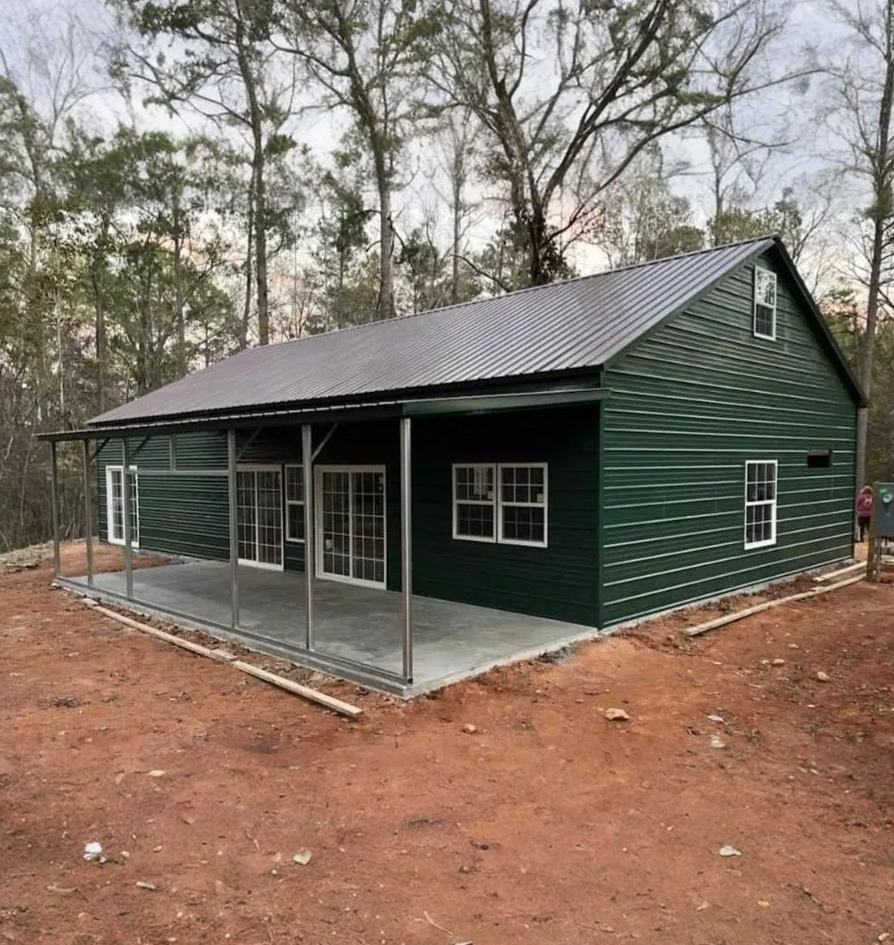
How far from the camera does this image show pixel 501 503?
27.6 ft

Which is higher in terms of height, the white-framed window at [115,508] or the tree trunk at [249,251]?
the tree trunk at [249,251]

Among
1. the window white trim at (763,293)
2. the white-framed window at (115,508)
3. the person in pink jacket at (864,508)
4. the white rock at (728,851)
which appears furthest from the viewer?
the white-framed window at (115,508)

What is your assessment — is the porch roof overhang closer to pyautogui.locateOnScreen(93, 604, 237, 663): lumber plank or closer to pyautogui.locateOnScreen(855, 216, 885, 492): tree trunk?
pyautogui.locateOnScreen(93, 604, 237, 663): lumber plank

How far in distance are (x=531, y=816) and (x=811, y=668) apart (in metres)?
3.95

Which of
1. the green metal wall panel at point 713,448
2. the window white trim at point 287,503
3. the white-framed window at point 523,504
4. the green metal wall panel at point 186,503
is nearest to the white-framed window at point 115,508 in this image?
the green metal wall panel at point 186,503

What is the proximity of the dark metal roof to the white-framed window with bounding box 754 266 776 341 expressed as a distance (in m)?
0.43

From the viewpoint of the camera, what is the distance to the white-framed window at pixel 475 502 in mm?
8547

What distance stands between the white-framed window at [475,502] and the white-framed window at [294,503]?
3473 millimetres

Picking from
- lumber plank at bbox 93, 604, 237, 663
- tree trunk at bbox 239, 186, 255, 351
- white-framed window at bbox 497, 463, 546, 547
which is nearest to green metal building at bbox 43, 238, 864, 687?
white-framed window at bbox 497, 463, 546, 547

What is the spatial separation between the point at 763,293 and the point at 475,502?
520cm

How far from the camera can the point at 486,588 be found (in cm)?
860

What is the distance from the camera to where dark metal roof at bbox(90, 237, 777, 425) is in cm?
796

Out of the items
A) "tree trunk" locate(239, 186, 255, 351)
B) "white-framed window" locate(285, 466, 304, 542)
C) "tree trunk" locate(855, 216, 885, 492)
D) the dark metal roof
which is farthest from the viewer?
"tree trunk" locate(239, 186, 255, 351)

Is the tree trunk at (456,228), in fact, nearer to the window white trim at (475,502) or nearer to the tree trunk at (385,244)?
the tree trunk at (385,244)
